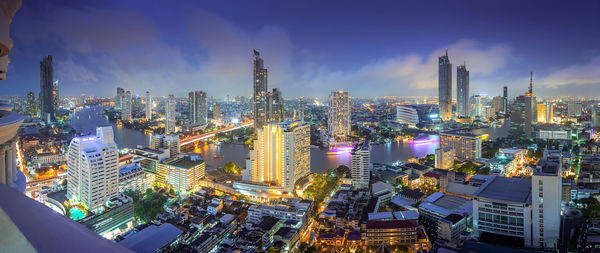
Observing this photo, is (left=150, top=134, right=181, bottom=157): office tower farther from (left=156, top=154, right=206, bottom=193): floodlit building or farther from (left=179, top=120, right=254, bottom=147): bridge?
(left=179, top=120, right=254, bottom=147): bridge

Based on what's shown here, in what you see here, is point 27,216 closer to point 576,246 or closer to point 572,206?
point 576,246

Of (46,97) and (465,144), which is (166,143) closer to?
(46,97)

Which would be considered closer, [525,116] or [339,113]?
[525,116]

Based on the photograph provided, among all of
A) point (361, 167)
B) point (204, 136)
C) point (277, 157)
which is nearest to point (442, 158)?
point (361, 167)

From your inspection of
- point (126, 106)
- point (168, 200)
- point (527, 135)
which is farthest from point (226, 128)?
point (527, 135)

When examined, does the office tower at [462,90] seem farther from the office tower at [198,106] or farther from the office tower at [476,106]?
the office tower at [198,106]

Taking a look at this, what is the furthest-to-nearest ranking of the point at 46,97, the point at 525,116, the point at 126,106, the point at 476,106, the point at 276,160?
the point at 476,106
the point at 126,106
the point at 525,116
the point at 46,97
the point at 276,160

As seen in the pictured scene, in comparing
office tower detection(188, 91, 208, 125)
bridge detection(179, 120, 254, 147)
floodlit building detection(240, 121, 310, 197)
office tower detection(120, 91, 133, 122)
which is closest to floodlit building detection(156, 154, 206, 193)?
floodlit building detection(240, 121, 310, 197)

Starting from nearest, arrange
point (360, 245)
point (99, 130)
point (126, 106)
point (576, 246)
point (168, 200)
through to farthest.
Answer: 1. point (576, 246)
2. point (360, 245)
3. point (99, 130)
4. point (168, 200)
5. point (126, 106)
